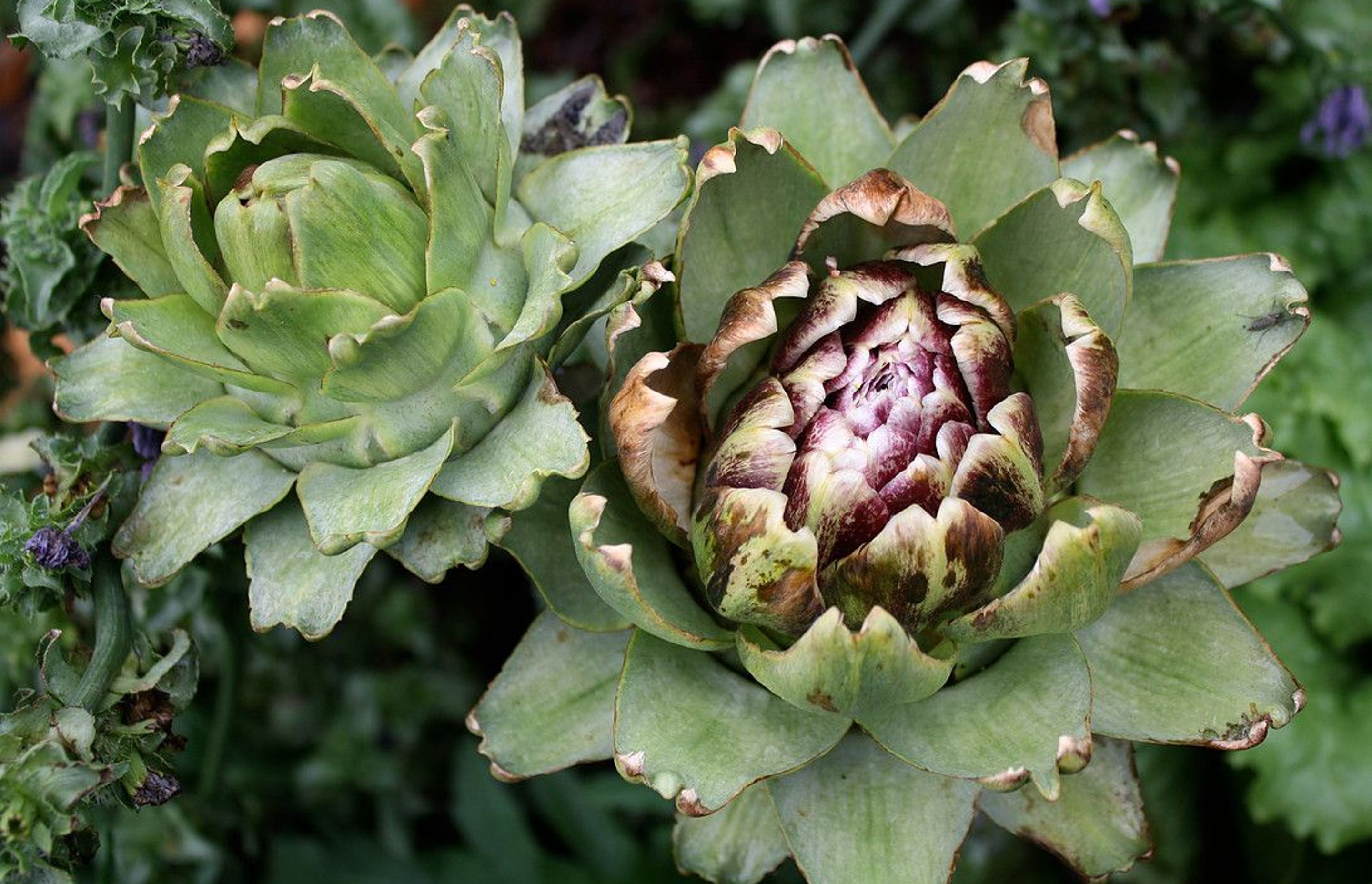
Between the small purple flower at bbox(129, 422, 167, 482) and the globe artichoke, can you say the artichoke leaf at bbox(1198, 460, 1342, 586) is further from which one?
the small purple flower at bbox(129, 422, 167, 482)

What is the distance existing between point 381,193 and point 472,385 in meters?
0.17

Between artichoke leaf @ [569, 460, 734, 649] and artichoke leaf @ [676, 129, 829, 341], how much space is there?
6.8 inches

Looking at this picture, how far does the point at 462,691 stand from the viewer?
1986 mm

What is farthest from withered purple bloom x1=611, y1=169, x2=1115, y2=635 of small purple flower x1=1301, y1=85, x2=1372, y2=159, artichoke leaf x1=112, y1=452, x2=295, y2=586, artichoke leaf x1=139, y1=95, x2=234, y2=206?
small purple flower x1=1301, y1=85, x2=1372, y2=159

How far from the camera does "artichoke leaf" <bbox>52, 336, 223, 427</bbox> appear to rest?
1182 mm

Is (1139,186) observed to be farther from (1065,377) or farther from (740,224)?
(740,224)

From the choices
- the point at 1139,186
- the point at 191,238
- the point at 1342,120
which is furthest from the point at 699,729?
the point at 1342,120

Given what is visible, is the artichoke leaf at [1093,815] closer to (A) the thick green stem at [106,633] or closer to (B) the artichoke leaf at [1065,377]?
(B) the artichoke leaf at [1065,377]

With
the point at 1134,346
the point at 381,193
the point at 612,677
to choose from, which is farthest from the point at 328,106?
the point at 1134,346

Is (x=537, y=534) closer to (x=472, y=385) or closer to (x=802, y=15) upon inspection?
(x=472, y=385)

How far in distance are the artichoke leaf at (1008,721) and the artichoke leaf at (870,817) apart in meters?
0.06

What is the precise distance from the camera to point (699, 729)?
3.65ft

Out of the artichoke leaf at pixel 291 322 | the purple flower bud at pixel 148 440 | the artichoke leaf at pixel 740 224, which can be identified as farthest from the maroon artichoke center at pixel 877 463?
the purple flower bud at pixel 148 440

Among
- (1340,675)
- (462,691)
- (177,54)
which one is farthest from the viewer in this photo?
(462,691)
